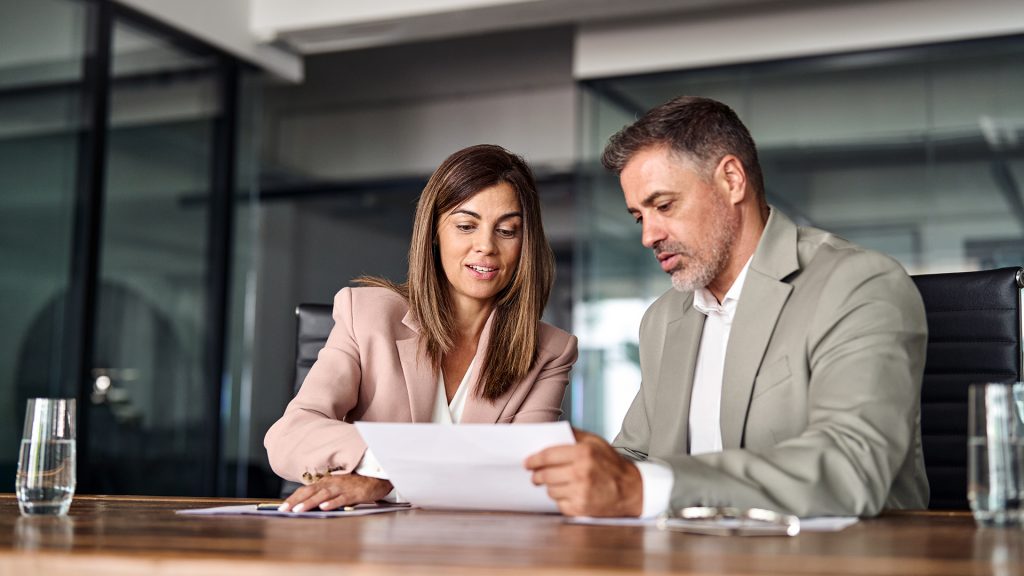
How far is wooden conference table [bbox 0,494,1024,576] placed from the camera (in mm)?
887

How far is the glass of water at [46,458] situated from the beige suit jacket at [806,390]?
31.4 inches

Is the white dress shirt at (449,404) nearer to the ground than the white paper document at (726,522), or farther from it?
farther from it

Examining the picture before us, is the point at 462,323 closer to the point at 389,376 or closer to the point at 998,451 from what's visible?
the point at 389,376

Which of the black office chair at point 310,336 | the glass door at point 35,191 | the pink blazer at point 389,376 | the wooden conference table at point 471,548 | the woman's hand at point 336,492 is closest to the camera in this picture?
the wooden conference table at point 471,548

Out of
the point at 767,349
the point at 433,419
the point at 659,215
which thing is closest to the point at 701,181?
the point at 659,215

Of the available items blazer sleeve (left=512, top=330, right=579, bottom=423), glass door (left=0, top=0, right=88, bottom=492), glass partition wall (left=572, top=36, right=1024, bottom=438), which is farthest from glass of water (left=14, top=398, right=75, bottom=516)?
glass partition wall (left=572, top=36, right=1024, bottom=438)

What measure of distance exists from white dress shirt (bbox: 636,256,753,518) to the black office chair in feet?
2.84

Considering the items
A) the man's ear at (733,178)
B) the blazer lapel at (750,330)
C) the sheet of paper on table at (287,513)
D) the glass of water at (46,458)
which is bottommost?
the sheet of paper on table at (287,513)

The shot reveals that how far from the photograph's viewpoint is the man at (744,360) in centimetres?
131

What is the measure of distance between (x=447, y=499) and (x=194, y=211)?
4026 mm

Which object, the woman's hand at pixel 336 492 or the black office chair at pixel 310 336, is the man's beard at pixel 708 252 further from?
the black office chair at pixel 310 336

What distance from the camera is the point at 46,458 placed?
4.64 ft

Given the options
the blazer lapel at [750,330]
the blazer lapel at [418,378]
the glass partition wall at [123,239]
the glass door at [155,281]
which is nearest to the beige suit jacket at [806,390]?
the blazer lapel at [750,330]

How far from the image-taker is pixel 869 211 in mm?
4551
